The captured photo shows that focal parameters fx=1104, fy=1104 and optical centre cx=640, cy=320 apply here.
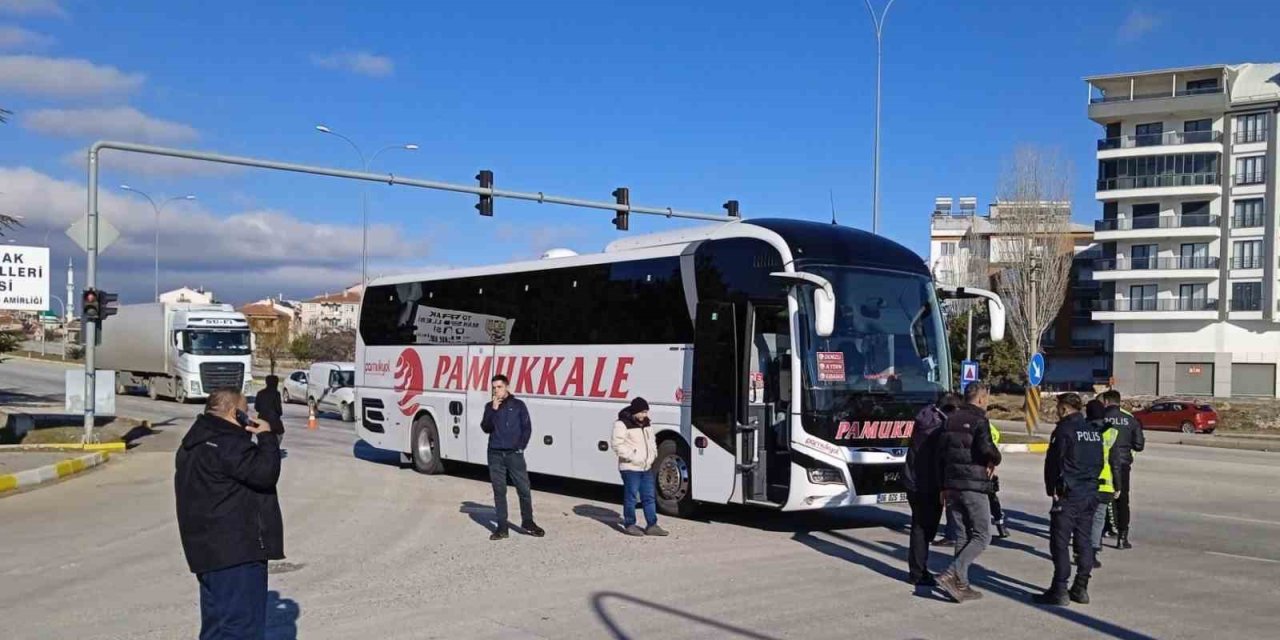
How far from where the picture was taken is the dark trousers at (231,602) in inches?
225

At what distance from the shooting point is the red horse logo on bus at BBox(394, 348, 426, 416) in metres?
19.8

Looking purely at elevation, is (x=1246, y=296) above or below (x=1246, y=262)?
below

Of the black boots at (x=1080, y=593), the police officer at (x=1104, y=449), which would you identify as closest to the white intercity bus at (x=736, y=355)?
the police officer at (x=1104, y=449)

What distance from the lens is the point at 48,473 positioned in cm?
1831

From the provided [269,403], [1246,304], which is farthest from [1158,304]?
[269,403]

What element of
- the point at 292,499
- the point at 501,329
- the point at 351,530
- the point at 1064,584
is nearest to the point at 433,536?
the point at 351,530

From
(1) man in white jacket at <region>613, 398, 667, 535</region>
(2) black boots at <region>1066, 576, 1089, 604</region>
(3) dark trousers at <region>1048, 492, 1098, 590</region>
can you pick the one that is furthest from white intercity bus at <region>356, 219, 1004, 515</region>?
(2) black boots at <region>1066, 576, 1089, 604</region>

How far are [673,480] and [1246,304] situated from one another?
6301cm

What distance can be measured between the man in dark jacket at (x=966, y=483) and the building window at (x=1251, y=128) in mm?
66999

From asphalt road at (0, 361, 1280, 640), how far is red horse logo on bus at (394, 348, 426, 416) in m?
2.97

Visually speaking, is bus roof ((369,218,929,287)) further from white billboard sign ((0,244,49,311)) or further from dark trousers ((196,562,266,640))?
white billboard sign ((0,244,49,311))

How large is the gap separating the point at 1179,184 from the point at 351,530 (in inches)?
2616

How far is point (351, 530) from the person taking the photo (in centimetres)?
1314

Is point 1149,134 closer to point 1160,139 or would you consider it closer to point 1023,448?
point 1160,139
